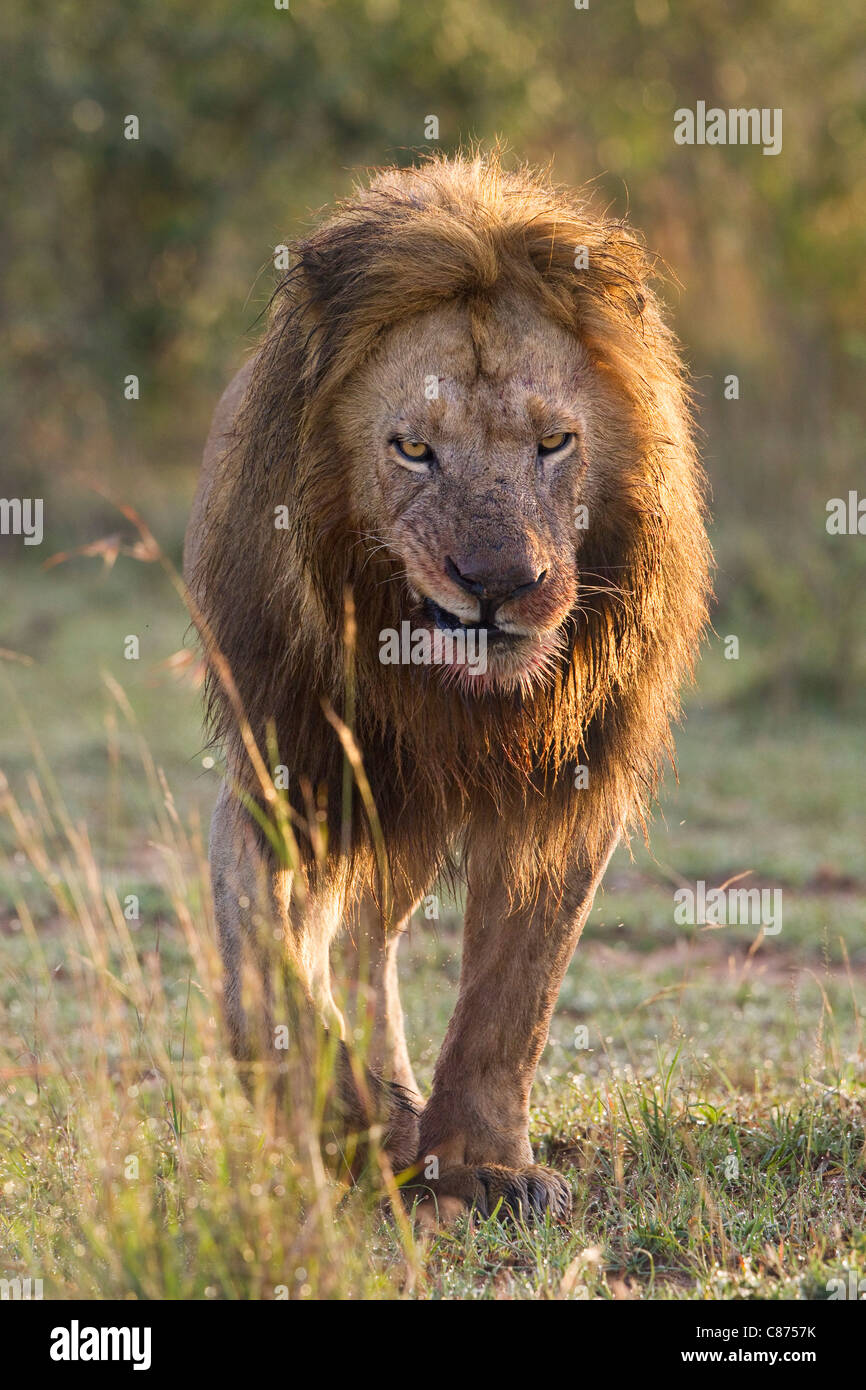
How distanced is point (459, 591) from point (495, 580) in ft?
0.28

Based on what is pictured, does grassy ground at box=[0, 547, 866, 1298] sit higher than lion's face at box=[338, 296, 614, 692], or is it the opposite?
lion's face at box=[338, 296, 614, 692]

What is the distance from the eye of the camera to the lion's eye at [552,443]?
3.39 metres

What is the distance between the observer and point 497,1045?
153 inches

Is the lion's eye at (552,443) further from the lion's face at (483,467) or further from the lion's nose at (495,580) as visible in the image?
the lion's nose at (495,580)

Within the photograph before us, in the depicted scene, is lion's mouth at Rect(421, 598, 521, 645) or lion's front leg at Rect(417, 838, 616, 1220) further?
lion's front leg at Rect(417, 838, 616, 1220)

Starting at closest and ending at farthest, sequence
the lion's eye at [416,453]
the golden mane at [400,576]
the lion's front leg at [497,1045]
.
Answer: the lion's eye at [416,453] < the golden mane at [400,576] < the lion's front leg at [497,1045]

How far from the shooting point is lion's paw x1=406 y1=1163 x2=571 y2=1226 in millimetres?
3611

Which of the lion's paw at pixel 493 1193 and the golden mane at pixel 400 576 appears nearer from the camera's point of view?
the golden mane at pixel 400 576

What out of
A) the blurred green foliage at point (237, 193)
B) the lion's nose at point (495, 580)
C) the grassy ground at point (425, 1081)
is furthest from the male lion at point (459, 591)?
the blurred green foliage at point (237, 193)

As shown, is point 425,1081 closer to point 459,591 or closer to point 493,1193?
point 493,1193

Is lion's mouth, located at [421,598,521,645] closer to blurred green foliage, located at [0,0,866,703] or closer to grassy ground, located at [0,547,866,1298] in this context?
grassy ground, located at [0,547,866,1298]

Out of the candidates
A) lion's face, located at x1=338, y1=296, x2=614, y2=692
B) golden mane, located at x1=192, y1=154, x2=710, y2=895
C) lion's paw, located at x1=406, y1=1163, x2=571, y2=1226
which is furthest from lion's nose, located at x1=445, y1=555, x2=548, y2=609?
lion's paw, located at x1=406, y1=1163, x2=571, y2=1226

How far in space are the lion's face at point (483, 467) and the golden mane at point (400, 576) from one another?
0.06m

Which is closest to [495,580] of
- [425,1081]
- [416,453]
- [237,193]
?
[416,453]
